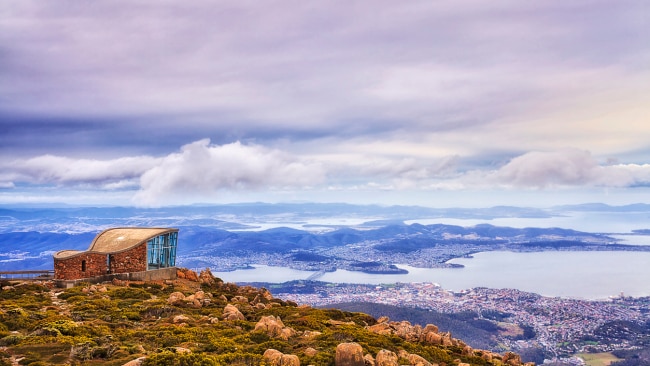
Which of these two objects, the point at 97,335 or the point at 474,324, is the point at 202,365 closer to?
the point at 97,335

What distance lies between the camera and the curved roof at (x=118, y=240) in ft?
135

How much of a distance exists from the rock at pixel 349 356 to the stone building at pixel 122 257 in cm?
2938

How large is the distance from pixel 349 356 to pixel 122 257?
1189 inches

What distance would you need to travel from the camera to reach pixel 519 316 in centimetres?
14650

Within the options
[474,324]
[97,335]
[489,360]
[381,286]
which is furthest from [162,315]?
[381,286]

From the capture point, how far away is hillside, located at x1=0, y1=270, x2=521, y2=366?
17594mm

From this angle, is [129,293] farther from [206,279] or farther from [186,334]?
[186,334]

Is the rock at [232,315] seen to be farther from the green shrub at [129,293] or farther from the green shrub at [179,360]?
the green shrub at [179,360]

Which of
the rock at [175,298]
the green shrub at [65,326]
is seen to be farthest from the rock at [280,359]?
the rock at [175,298]

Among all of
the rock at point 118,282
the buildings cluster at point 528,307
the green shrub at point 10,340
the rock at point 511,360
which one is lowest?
the buildings cluster at point 528,307

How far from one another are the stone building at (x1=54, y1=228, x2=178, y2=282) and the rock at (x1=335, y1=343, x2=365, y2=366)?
29.4 m

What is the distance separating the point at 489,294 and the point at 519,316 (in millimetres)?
44284

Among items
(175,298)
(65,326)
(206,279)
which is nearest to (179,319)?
(65,326)

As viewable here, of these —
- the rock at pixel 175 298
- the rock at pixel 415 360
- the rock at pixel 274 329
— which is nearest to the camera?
the rock at pixel 415 360
